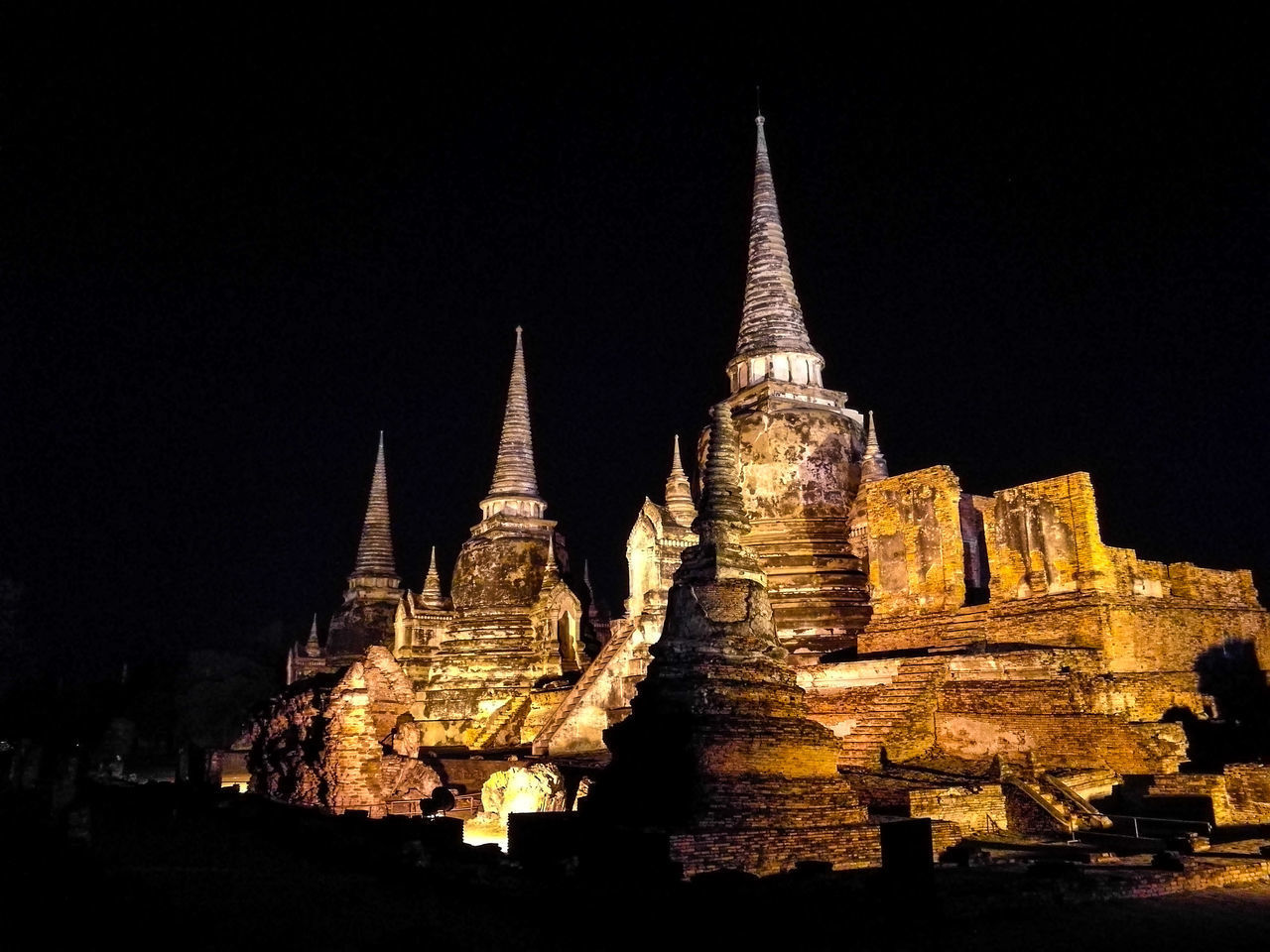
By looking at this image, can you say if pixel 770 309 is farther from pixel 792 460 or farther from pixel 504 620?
pixel 504 620

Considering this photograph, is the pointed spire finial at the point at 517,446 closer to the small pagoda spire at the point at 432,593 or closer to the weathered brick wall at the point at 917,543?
the small pagoda spire at the point at 432,593

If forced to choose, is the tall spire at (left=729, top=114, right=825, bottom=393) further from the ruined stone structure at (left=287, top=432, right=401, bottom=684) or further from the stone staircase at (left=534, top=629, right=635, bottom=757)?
the ruined stone structure at (left=287, top=432, right=401, bottom=684)

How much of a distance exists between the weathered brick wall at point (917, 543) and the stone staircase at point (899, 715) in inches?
127

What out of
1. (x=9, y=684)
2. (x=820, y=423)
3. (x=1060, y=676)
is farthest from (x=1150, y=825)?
(x=9, y=684)

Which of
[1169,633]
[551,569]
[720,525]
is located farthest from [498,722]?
[1169,633]

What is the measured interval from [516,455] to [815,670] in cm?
2025

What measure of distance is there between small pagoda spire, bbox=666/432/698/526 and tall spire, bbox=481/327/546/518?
8.09 m

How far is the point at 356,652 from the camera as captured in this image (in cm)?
3975

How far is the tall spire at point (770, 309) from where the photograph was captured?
27.6 meters

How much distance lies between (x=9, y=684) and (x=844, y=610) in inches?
1653

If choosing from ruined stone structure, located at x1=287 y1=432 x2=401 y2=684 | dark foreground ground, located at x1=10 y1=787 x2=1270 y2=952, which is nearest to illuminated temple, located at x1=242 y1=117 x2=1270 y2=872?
dark foreground ground, located at x1=10 y1=787 x2=1270 y2=952

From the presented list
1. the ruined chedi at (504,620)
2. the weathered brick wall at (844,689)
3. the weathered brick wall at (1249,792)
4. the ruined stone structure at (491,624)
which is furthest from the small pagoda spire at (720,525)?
the ruined chedi at (504,620)

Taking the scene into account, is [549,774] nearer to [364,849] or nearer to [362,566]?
[364,849]

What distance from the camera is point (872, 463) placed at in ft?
85.3
